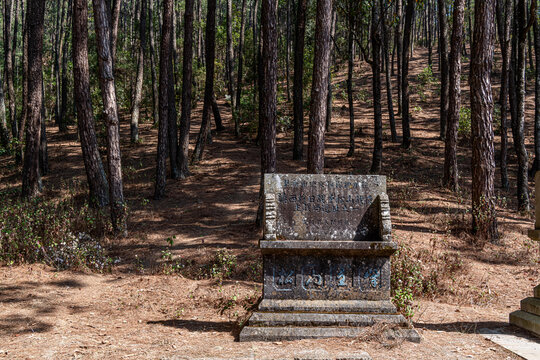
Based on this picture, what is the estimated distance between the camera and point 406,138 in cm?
2003

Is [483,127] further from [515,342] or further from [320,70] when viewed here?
[515,342]

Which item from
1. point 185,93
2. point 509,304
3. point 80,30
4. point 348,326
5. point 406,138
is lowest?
point 509,304

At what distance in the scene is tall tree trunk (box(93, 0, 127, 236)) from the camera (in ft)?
35.8

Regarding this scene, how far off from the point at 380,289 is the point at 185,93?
1302 cm

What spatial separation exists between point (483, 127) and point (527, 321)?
20.1 feet

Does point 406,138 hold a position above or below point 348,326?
above

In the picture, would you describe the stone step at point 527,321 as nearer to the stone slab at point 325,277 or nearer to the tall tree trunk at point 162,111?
the stone slab at point 325,277

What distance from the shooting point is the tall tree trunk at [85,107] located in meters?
12.6

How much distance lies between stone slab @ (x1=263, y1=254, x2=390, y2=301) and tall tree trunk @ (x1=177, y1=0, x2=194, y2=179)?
39.5 ft

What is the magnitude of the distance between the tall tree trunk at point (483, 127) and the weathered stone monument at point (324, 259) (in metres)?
6.05

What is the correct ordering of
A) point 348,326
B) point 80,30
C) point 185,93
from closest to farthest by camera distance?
point 348,326 < point 80,30 < point 185,93

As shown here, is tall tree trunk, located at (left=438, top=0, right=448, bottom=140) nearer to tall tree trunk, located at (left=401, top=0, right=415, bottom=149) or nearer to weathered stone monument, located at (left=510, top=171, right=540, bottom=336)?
tall tree trunk, located at (left=401, top=0, right=415, bottom=149)

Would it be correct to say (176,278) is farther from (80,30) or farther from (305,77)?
(305,77)

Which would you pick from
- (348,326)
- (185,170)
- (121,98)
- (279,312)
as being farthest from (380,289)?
(121,98)
